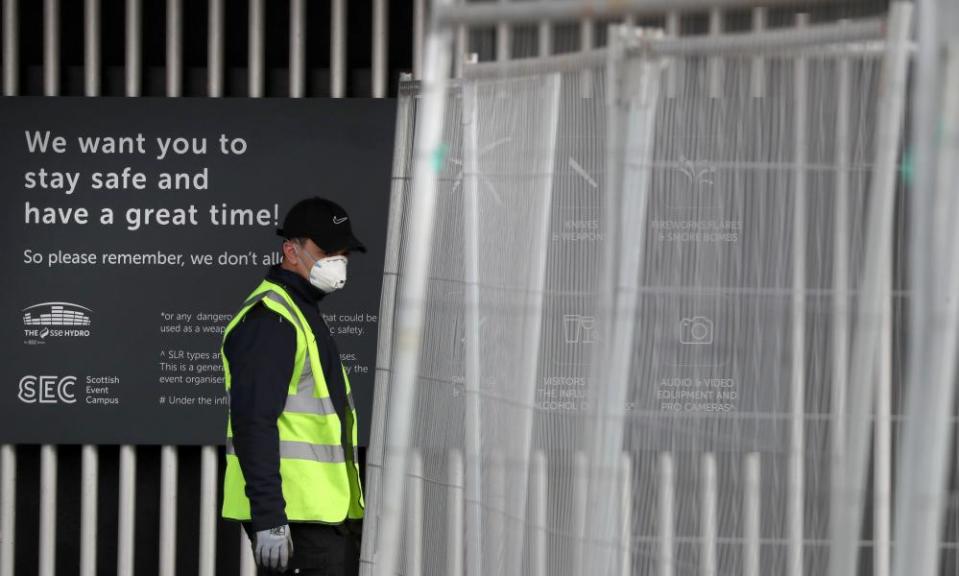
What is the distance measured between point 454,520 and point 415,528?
0.70 ft

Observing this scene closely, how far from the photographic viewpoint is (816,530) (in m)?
2.76

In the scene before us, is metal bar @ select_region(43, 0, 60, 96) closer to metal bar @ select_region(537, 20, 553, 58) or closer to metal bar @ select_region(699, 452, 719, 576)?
metal bar @ select_region(537, 20, 553, 58)

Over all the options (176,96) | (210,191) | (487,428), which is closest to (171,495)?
(210,191)

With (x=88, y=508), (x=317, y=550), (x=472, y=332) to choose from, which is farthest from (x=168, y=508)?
(x=472, y=332)

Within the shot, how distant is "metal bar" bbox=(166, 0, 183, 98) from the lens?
17.2 ft

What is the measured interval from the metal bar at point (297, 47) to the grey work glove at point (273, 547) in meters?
2.00

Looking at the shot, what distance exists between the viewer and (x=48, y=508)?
532 centimetres

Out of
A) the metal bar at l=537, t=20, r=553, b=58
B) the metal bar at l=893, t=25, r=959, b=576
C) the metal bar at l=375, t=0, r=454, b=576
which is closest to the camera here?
the metal bar at l=893, t=25, r=959, b=576

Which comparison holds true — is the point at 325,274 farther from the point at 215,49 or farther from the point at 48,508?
the point at 48,508

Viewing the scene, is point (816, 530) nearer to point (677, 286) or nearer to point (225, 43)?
point (677, 286)

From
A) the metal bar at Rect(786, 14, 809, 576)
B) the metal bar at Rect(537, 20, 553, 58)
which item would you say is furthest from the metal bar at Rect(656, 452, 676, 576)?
the metal bar at Rect(537, 20, 553, 58)

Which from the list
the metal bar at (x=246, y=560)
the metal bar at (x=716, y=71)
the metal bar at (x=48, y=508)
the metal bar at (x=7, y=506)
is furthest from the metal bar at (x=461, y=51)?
the metal bar at (x=7, y=506)

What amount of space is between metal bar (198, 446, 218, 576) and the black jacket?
1.43m

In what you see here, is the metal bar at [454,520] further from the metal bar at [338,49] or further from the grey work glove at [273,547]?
the metal bar at [338,49]
